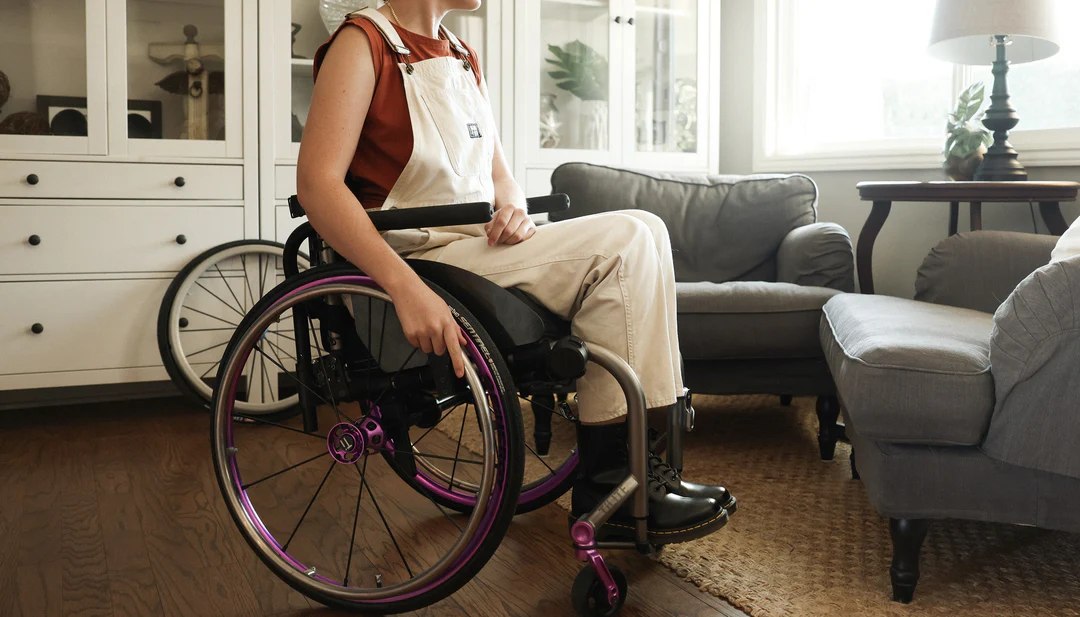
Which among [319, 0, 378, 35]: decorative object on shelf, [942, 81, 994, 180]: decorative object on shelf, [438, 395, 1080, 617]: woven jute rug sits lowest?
[438, 395, 1080, 617]: woven jute rug

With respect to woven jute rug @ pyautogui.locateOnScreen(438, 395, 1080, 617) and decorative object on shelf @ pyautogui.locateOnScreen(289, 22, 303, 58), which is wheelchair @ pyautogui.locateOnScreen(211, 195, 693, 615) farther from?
decorative object on shelf @ pyautogui.locateOnScreen(289, 22, 303, 58)

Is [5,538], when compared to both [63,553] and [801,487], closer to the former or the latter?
[63,553]

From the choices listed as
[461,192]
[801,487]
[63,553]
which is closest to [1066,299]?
[801,487]

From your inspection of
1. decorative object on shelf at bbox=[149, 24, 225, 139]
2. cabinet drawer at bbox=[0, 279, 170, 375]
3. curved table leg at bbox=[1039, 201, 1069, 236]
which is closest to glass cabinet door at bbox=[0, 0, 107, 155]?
decorative object on shelf at bbox=[149, 24, 225, 139]

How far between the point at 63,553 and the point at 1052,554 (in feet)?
5.46

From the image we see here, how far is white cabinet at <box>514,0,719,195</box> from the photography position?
2.98 metres

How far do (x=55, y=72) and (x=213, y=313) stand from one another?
79 centimetres

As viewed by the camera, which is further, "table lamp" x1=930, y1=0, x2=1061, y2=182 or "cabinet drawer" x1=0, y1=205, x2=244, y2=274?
"cabinet drawer" x1=0, y1=205, x2=244, y2=274

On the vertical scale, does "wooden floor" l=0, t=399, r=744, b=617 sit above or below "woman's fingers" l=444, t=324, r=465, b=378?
below

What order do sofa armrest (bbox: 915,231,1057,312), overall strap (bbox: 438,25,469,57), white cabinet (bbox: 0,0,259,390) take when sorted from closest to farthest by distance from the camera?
overall strap (bbox: 438,25,469,57)
sofa armrest (bbox: 915,231,1057,312)
white cabinet (bbox: 0,0,259,390)

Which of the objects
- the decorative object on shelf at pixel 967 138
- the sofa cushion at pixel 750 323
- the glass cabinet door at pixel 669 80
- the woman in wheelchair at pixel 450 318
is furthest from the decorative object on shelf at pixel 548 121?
the woman in wheelchair at pixel 450 318

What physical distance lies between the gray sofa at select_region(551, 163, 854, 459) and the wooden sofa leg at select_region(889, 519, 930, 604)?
74 centimetres

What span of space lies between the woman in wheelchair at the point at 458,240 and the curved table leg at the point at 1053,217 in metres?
1.57

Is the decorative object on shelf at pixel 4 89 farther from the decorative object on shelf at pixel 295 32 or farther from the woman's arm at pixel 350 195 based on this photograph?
the woman's arm at pixel 350 195
